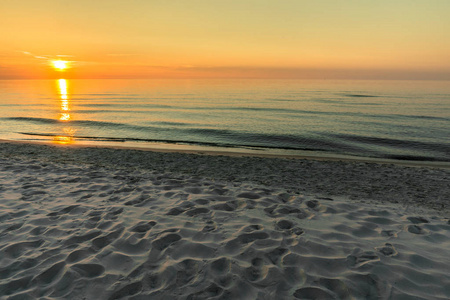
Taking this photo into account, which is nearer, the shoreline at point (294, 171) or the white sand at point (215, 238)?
the white sand at point (215, 238)

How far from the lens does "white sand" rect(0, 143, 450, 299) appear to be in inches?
146

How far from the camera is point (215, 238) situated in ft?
16.1

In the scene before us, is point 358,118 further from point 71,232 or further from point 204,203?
point 71,232

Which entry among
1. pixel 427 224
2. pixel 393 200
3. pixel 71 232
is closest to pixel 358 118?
pixel 393 200

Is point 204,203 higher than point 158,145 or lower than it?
higher

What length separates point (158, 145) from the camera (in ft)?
58.8

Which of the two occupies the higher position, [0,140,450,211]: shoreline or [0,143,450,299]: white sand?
[0,143,450,299]: white sand

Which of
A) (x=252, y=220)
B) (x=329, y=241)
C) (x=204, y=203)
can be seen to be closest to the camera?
(x=329, y=241)

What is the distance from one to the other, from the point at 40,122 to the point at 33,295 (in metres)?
30.2

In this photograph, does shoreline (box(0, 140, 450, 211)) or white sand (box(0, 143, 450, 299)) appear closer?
white sand (box(0, 143, 450, 299))

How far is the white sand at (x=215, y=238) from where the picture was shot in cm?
370

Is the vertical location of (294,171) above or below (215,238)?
below

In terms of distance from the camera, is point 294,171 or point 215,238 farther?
point 294,171

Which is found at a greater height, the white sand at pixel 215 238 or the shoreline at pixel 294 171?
the white sand at pixel 215 238
